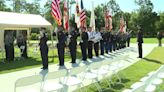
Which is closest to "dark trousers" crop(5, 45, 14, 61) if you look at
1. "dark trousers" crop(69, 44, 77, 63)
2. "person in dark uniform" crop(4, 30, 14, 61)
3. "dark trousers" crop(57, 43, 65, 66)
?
"person in dark uniform" crop(4, 30, 14, 61)

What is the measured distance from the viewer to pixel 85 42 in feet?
78.4

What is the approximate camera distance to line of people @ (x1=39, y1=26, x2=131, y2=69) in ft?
60.1

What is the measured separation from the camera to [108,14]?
110 ft

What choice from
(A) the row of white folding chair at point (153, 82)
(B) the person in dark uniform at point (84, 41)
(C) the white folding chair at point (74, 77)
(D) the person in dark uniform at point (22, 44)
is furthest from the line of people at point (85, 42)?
(A) the row of white folding chair at point (153, 82)

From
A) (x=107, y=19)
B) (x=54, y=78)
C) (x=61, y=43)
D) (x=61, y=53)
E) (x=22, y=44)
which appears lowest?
(x=61, y=53)

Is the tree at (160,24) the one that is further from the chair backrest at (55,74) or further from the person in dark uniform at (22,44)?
the chair backrest at (55,74)

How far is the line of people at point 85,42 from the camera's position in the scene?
18316mm

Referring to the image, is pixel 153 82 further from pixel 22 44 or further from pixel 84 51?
pixel 22 44

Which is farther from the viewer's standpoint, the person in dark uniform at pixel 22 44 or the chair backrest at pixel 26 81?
the person in dark uniform at pixel 22 44

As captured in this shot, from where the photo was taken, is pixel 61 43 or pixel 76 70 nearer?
pixel 76 70

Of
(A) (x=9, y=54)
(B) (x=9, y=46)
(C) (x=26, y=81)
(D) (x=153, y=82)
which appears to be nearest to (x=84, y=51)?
(A) (x=9, y=54)

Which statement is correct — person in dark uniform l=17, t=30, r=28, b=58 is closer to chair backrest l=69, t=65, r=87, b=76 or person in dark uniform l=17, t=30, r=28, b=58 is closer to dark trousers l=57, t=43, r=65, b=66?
dark trousers l=57, t=43, r=65, b=66

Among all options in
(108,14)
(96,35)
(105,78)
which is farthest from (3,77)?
(108,14)

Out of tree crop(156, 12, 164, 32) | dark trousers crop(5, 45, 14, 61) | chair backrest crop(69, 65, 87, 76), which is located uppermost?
tree crop(156, 12, 164, 32)
